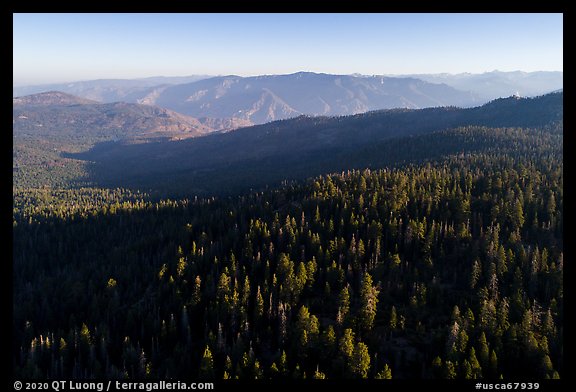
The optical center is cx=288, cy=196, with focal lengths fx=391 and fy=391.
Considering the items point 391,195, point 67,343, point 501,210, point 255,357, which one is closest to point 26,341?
point 67,343

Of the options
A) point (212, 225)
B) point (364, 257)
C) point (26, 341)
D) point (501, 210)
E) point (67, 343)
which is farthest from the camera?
point (212, 225)

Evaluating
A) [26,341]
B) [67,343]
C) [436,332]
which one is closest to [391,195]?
[436,332]

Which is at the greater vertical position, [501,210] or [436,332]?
[501,210]

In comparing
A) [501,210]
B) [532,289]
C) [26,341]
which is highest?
[501,210]

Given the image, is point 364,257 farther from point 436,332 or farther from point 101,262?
point 101,262

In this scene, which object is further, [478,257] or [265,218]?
[265,218]

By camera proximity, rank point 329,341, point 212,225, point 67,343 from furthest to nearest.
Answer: point 212,225, point 67,343, point 329,341
